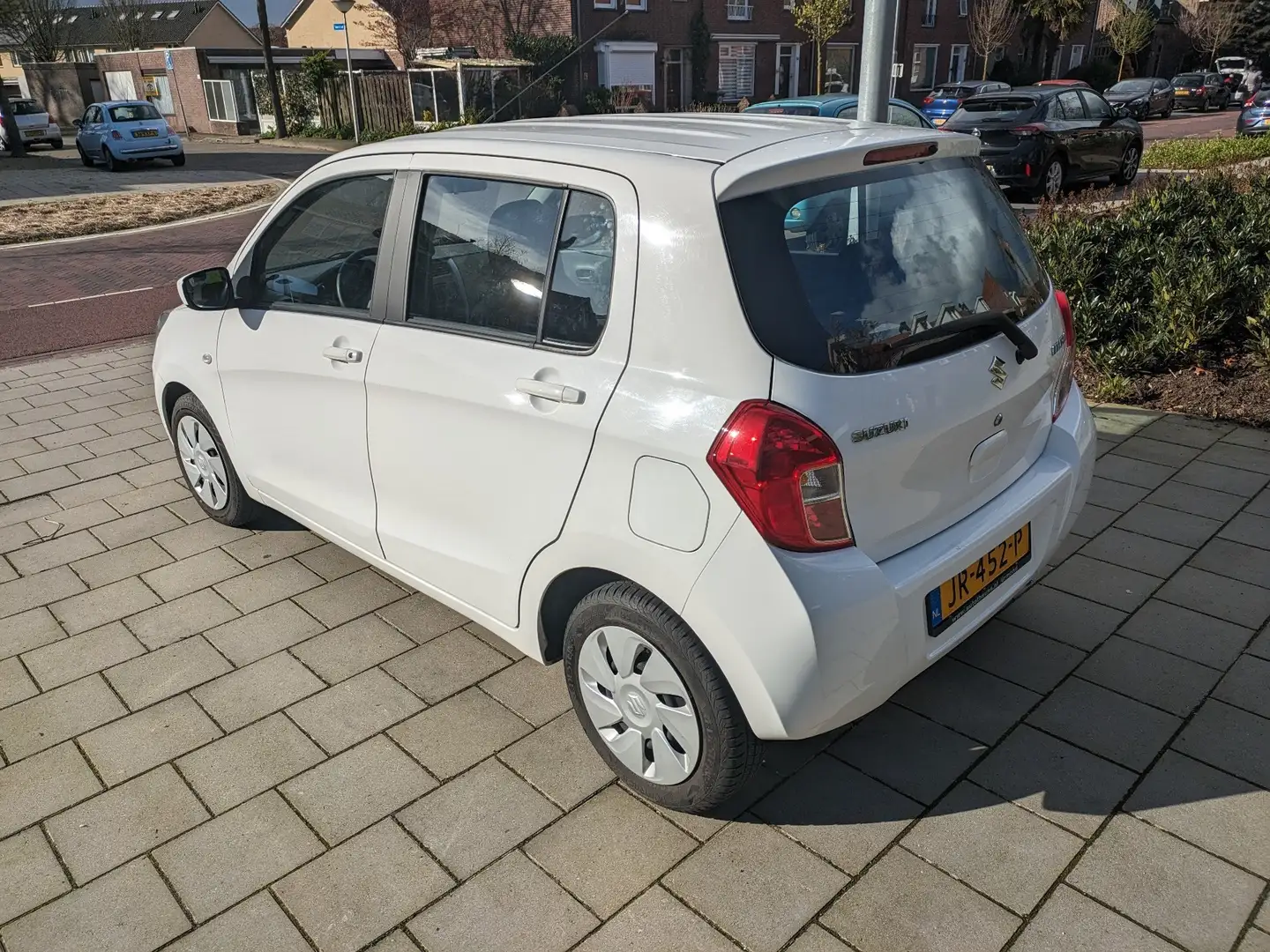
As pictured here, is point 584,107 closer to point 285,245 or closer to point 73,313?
point 73,313

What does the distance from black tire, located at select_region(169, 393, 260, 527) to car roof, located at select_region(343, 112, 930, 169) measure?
1.61m

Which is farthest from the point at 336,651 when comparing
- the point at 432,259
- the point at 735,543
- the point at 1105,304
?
the point at 1105,304

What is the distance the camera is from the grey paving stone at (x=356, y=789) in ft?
9.47

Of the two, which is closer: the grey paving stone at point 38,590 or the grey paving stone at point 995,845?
the grey paving stone at point 995,845

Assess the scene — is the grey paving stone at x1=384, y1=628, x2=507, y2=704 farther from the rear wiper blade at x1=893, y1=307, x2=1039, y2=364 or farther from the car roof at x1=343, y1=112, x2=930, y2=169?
the rear wiper blade at x1=893, y1=307, x2=1039, y2=364

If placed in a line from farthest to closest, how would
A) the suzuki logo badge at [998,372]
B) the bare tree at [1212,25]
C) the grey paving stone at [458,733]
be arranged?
the bare tree at [1212,25] → the grey paving stone at [458,733] → the suzuki logo badge at [998,372]

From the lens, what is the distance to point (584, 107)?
107ft

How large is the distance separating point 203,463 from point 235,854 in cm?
238

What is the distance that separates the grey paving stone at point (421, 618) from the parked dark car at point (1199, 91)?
135ft

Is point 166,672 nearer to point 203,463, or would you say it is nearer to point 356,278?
point 203,463

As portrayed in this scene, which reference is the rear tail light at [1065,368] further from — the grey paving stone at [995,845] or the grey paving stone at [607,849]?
the grey paving stone at [607,849]

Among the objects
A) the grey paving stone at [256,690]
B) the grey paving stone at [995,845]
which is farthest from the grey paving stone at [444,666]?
the grey paving stone at [995,845]

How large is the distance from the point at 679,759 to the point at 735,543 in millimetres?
736

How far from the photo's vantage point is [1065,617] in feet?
12.6
